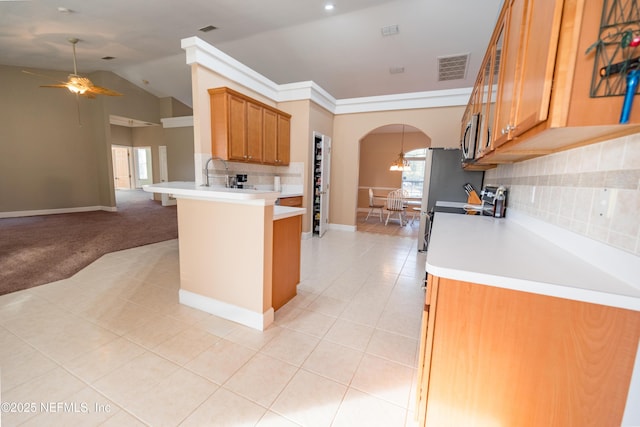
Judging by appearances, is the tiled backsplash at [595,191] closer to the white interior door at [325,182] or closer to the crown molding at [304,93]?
the crown molding at [304,93]

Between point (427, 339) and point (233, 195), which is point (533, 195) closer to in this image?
point (427, 339)

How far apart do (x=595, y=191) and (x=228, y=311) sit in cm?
230

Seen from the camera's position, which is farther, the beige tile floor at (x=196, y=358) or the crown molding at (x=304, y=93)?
the crown molding at (x=304, y=93)

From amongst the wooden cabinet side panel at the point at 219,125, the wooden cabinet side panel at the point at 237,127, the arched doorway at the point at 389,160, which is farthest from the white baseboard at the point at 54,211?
the arched doorway at the point at 389,160

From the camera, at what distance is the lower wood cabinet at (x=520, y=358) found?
77 cm

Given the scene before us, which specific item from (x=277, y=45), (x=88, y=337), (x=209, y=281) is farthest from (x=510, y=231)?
(x=277, y=45)

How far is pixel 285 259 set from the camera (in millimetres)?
2227

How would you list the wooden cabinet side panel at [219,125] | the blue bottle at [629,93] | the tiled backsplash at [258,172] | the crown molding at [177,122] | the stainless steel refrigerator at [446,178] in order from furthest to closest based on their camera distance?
the crown molding at [177,122] → the stainless steel refrigerator at [446,178] → the tiled backsplash at [258,172] → the wooden cabinet side panel at [219,125] → the blue bottle at [629,93]

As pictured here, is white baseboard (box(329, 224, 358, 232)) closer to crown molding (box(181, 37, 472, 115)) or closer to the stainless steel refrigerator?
the stainless steel refrigerator

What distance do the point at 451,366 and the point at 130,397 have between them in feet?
5.16

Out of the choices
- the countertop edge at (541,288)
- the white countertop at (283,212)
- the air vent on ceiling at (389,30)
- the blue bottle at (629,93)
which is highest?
the air vent on ceiling at (389,30)

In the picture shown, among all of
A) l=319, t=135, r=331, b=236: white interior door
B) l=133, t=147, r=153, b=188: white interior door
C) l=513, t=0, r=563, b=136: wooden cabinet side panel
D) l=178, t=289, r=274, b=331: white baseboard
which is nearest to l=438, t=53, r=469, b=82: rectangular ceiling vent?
l=319, t=135, r=331, b=236: white interior door

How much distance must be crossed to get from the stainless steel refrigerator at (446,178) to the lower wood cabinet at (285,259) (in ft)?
8.21

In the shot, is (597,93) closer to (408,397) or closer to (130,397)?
(408,397)
